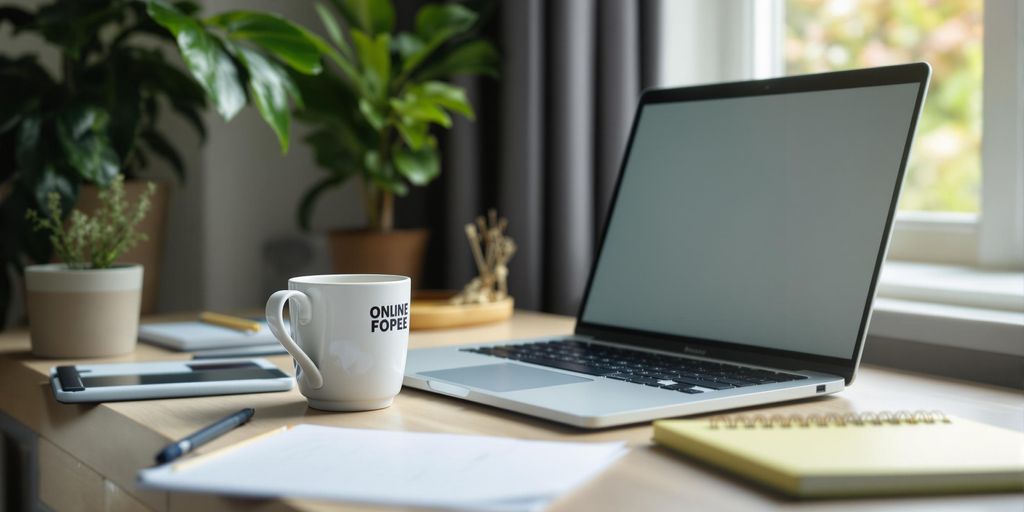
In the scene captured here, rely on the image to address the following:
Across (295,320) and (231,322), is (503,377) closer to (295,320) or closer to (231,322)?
(295,320)

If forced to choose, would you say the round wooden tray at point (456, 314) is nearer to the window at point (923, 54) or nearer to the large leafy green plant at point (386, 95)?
the large leafy green plant at point (386, 95)

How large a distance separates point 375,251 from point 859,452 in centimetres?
101

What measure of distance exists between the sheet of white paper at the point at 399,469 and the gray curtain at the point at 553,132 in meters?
0.79

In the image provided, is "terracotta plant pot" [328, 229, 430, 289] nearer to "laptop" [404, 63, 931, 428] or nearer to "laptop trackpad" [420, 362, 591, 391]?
"laptop" [404, 63, 931, 428]

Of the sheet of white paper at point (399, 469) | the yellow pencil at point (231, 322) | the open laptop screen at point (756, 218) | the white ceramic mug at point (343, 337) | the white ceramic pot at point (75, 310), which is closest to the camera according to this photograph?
the sheet of white paper at point (399, 469)

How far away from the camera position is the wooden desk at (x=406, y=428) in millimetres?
510

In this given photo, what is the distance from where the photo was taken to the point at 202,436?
625 mm

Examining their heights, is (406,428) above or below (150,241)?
below

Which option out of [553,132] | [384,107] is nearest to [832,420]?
[553,132]

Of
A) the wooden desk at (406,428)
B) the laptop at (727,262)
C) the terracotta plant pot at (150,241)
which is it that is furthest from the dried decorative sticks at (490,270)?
the terracotta plant pot at (150,241)

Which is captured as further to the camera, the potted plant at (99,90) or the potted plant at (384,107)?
the potted plant at (384,107)

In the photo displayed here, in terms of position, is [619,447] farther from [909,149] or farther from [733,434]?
[909,149]

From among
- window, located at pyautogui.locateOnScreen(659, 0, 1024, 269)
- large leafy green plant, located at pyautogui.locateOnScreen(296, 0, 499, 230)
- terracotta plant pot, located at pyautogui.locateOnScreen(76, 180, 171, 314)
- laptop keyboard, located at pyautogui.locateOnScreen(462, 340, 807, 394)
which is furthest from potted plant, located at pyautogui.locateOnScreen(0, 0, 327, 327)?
window, located at pyautogui.locateOnScreen(659, 0, 1024, 269)

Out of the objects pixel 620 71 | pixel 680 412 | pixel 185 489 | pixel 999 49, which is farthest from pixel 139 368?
pixel 999 49
